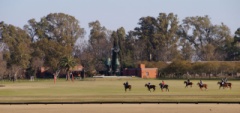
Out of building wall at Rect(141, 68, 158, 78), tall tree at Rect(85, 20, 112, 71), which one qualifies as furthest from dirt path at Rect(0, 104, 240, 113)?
tall tree at Rect(85, 20, 112, 71)

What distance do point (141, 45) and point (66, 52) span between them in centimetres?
2922

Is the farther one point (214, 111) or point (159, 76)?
point (159, 76)

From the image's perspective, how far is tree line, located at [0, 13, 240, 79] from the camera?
4884 inches

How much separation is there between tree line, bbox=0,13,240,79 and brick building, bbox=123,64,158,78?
567cm

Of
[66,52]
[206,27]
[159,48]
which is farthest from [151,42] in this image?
[66,52]

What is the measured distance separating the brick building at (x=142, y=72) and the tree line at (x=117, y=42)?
5.67 metres

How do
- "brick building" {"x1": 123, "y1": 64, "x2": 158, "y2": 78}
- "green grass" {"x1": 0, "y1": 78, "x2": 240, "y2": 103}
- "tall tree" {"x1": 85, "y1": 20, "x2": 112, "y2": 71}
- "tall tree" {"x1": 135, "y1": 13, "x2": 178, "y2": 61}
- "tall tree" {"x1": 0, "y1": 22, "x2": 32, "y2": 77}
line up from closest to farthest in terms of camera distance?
"green grass" {"x1": 0, "y1": 78, "x2": 240, "y2": 103} → "tall tree" {"x1": 0, "y1": 22, "x2": 32, "y2": 77} → "brick building" {"x1": 123, "y1": 64, "x2": 158, "y2": 78} → "tall tree" {"x1": 85, "y1": 20, "x2": 112, "y2": 71} → "tall tree" {"x1": 135, "y1": 13, "x2": 178, "y2": 61}

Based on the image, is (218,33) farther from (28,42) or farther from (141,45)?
(28,42)

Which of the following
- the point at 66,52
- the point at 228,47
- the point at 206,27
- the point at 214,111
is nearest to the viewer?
the point at 214,111

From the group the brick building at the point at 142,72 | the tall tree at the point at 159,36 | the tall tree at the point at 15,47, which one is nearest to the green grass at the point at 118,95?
the tall tree at the point at 15,47

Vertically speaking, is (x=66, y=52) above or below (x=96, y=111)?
above

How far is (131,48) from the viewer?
487ft

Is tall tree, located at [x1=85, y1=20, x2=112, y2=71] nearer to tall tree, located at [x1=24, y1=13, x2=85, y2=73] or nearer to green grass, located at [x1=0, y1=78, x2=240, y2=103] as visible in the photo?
tall tree, located at [x1=24, y1=13, x2=85, y2=73]

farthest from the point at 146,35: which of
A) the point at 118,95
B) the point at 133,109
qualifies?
the point at 133,109
